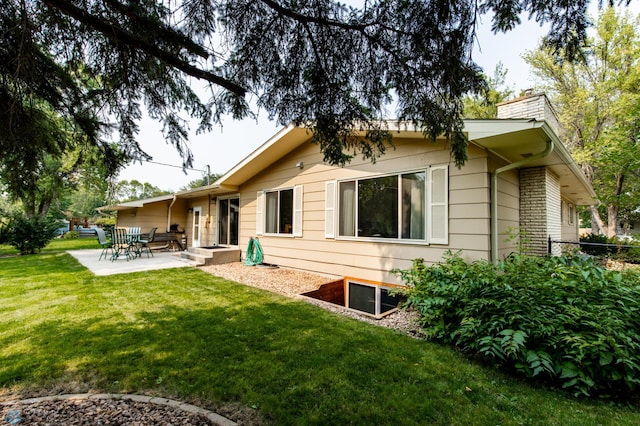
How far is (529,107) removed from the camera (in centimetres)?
525

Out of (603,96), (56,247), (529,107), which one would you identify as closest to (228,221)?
(529,107)

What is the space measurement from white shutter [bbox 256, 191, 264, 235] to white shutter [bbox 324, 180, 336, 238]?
107 inches

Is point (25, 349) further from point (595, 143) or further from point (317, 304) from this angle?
point (595, 143)

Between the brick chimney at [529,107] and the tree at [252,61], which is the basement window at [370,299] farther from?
the brick chimney at [529,107]

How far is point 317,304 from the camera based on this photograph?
4.55 meters

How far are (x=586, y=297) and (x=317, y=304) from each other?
3303 mm

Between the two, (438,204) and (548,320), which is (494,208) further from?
(548,320)

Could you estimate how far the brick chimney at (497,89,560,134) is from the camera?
5.16 metres

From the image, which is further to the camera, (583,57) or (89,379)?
(89,379)

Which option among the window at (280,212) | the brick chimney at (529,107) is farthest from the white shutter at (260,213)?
the brick chimney at (529,107)

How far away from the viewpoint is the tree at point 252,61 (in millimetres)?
2250

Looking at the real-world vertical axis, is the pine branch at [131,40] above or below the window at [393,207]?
above

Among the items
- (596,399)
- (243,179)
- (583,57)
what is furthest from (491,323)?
(243,179)

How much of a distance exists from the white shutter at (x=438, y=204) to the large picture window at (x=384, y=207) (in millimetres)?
162
